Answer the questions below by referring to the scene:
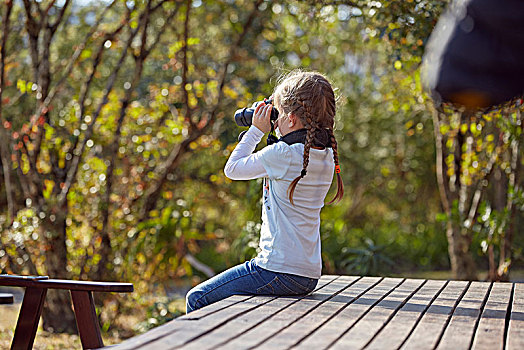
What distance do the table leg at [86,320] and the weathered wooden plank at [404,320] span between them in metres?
1.25

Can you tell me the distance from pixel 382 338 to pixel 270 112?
1.34 m

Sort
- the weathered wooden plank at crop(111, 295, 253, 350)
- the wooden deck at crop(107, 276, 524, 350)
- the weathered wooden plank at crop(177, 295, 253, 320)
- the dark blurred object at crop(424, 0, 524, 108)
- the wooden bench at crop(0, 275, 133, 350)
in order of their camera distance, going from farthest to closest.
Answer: the wooden bench at crop(0, 275, 133, 350) < the weathered wooden plank at crop(177, 295, 253, 320) < the wooden deck at crop(107, 276, 524, 350) < the weathered wooden plank at crop(111, 295, 253, 350) < the dark blurred object at crop(424, 0, 524, 108)

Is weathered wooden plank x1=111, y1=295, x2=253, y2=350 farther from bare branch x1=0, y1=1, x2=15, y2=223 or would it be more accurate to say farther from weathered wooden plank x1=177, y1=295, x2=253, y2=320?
bare branch x1=0, y1=1, x2=15, y2=223

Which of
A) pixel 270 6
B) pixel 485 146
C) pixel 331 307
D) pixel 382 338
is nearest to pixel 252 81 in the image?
pixel 270 6

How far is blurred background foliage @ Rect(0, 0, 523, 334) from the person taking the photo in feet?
17.5

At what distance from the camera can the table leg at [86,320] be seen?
297 cm

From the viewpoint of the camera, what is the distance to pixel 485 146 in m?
5.75

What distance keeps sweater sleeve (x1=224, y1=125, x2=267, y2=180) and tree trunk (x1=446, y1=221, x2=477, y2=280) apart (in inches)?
120

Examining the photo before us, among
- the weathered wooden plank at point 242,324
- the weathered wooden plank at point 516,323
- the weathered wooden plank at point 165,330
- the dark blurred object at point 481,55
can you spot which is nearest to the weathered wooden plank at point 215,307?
the weathered wooden plank at point 165,330

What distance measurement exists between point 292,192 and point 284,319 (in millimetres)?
690

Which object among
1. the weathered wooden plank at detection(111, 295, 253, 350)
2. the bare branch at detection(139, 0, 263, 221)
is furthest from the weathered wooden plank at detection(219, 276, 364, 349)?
the bare branch at detection(139, 0, 263, 221)

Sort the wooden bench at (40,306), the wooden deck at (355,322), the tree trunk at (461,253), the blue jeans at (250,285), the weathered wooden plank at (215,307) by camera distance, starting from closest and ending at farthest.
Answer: the wooden deck at (355,322) < the weathered wooden plank at (215,307) < the wooden bench at (40,306) < the blue jeans at (250,285) < the tree trunk at (461,253)

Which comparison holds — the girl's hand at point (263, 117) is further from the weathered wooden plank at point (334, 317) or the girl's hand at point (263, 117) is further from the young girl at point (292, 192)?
the weathered wooden plank at point (334, 317)

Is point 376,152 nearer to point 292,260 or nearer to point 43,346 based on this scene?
point 43,346
